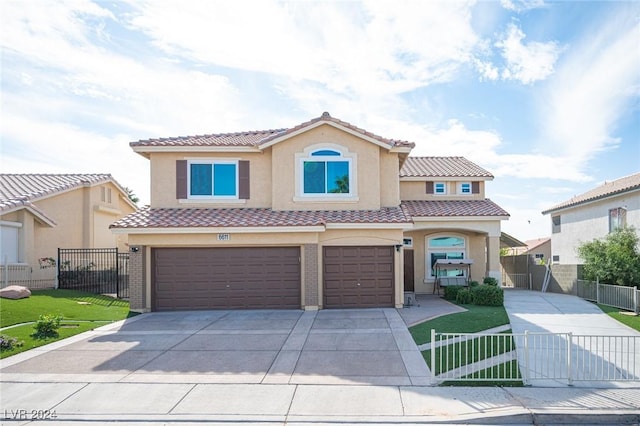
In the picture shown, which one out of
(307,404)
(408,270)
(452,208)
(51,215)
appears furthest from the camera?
(51,215)

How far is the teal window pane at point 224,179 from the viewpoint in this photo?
17734 millimetres

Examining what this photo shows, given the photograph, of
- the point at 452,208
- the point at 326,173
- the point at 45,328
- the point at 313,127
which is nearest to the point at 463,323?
the point at 326,173

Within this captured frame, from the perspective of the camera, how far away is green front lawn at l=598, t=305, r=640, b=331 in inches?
541

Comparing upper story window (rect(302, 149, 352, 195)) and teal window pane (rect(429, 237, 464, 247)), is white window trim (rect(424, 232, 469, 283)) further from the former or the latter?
upper story window (rect(302, 149, 352, 195))

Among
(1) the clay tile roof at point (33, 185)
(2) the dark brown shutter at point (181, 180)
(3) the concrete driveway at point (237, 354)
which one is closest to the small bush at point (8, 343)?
(3) the concrete driveway at point (237, 354)

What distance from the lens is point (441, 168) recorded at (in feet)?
76.7

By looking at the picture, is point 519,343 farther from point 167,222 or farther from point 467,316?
point 167,222

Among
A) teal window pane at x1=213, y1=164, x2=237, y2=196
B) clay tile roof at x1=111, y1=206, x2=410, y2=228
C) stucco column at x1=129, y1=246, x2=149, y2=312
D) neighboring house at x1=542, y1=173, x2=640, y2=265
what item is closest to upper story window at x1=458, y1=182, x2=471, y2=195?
neighboring house at x1=542, y1=173, x2=640, y2=265

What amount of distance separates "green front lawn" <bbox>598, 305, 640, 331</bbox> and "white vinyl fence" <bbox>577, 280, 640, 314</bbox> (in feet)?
1.10

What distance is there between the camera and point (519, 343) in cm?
1083

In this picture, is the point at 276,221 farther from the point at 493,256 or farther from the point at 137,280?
the point at 493,256

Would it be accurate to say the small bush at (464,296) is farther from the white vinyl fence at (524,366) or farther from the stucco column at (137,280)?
the stucco column at (137,280)

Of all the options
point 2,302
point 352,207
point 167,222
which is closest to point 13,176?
point 2,302

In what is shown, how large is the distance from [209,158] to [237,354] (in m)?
9.49
